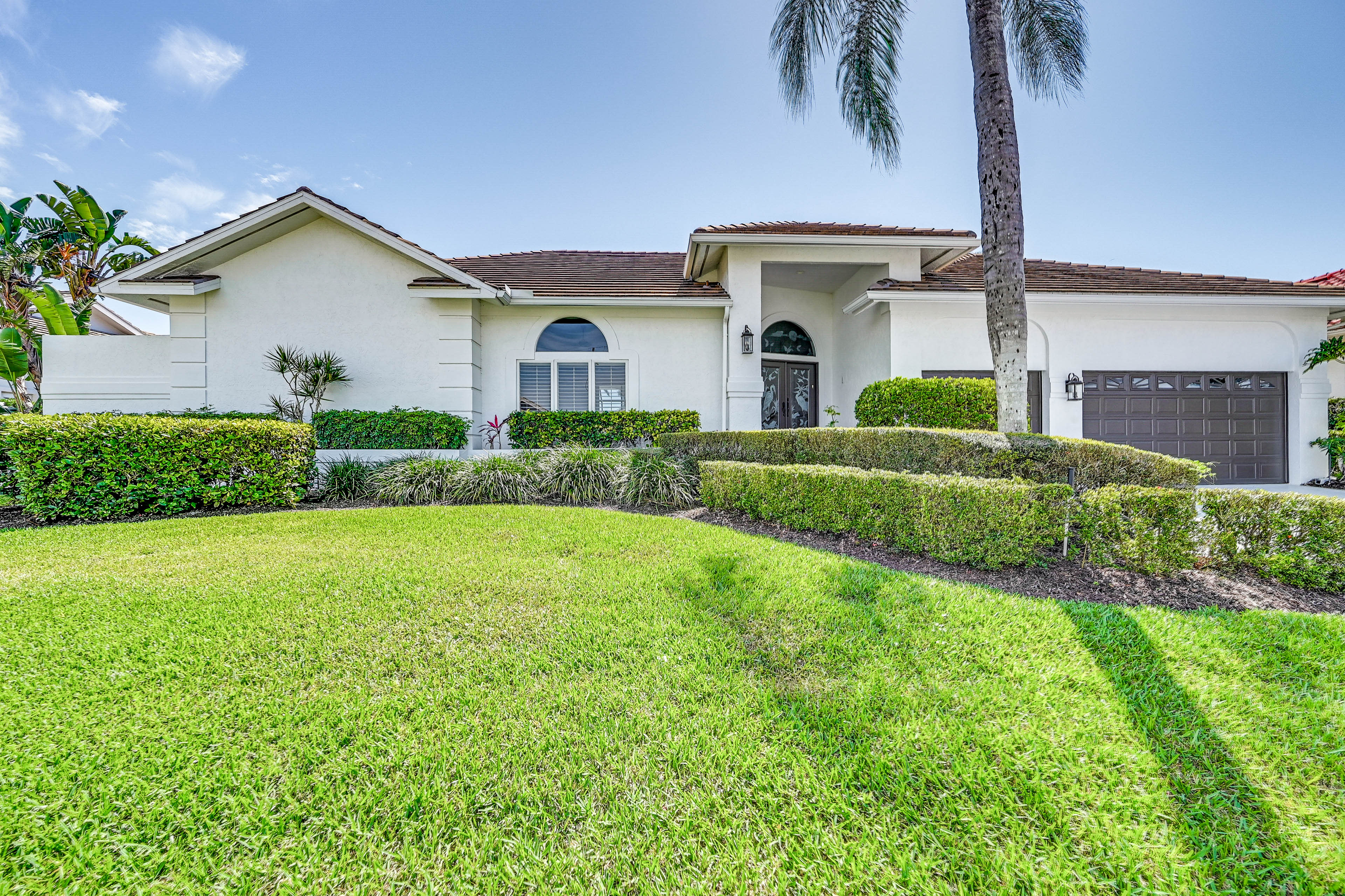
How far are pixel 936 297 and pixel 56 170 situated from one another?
2408 centimetres

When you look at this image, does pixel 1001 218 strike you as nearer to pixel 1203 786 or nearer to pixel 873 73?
pixel 873 73

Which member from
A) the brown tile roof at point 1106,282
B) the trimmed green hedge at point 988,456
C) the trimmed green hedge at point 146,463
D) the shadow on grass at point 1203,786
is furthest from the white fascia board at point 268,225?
the shadow on grass at point 1203,786

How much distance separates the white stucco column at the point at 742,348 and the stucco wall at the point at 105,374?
40.6 feet

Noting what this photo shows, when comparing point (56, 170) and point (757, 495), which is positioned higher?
point (56, 170)

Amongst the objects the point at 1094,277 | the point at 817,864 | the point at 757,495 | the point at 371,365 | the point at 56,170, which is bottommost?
the point at 817,864

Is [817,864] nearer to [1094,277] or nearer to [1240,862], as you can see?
[1240,862]

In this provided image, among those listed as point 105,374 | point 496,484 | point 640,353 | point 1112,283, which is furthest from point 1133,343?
point 105,374

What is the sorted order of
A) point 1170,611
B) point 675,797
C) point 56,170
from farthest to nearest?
point 56,170 < point 1170,611 < point 675,797

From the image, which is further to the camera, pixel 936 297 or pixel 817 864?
pixel 936 297

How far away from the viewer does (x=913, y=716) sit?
95.7 inches

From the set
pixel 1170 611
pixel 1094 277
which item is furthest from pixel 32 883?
pixel 1094 277

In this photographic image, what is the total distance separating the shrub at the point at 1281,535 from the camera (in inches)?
168

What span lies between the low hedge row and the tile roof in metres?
14.6

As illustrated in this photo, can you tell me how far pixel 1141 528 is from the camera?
14.8 feet
